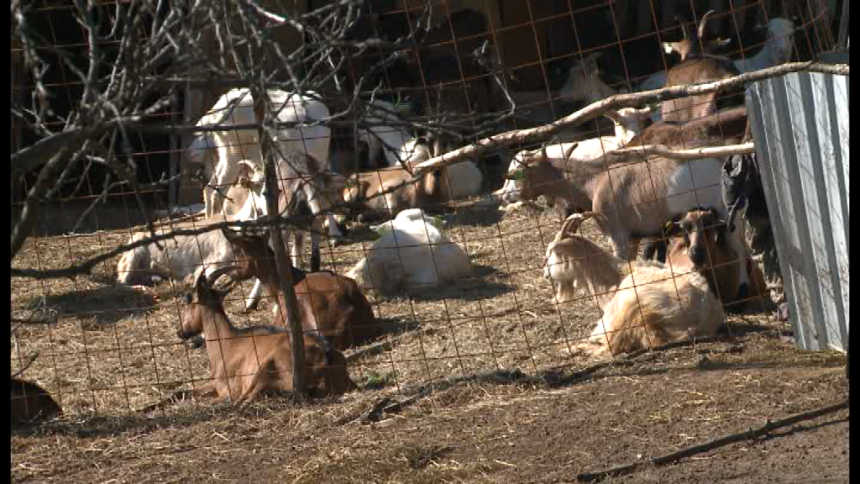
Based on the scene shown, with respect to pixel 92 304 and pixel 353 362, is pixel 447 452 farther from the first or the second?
pixel 92 304

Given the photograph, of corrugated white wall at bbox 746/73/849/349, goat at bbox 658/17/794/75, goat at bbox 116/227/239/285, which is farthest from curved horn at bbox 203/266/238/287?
goat at bbox 658/17/794/75

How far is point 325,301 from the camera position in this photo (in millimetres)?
9219

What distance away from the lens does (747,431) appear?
5.53 metres

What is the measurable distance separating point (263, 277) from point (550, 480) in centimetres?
450

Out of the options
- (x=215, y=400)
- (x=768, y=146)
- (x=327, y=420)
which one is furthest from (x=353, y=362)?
(x=768, y=146)

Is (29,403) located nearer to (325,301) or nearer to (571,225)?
(325,301)

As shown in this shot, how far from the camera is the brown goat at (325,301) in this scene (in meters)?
9.05

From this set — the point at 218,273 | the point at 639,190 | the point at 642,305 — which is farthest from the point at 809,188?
the point at 218,273

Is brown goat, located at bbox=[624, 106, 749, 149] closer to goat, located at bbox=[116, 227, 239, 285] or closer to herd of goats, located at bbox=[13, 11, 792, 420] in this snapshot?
herd of goats, located at bbox=[13, 11, 792, 420]

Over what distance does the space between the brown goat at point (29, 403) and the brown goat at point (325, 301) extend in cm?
205

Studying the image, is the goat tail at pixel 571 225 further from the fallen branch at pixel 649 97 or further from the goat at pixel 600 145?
the fallen branch at pixel 649 97

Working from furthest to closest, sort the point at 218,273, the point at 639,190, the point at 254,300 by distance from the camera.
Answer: the point at 254,300 → the point at 639,190 → the point at 218,273

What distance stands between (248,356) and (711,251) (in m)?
3.36

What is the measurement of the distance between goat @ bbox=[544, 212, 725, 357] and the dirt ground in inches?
8.5
